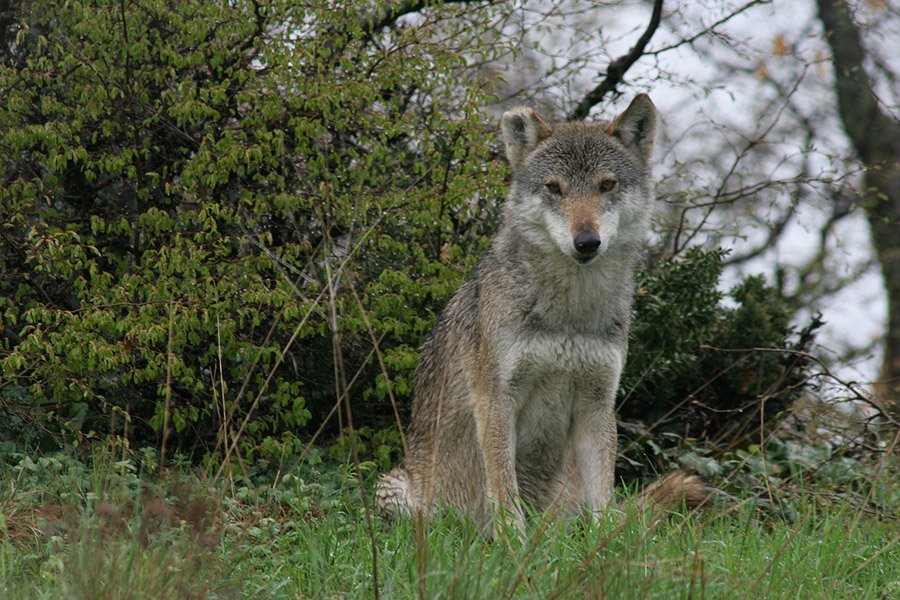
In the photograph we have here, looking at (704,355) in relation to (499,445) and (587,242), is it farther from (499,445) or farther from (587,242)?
(587,242)

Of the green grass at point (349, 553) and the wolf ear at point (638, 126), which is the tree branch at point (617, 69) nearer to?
the wolf ear at point (638, 126)

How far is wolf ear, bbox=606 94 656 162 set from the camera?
6.16 m

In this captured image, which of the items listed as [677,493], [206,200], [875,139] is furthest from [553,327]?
→ [875,139]

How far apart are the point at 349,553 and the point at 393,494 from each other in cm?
152

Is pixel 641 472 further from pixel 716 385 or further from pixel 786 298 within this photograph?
pixel 786 298

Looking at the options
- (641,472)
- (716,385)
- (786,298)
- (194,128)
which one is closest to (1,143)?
(194,128)

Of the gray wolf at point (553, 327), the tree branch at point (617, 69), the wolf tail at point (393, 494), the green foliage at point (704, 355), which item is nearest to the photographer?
the gray wolf at point (553, 327)

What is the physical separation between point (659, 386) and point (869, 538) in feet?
9.53

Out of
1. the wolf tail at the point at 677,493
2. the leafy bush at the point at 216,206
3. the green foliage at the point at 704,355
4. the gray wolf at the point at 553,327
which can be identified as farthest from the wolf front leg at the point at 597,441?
the green foliage at the point at 704,355

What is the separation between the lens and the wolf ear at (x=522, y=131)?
6.22 m

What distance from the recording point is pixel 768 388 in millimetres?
8508

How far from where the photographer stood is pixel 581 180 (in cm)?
592

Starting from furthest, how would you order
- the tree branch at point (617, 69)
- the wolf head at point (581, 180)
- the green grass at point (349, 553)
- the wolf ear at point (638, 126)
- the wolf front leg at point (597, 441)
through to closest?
the tree branch at point (617, 69) < the wolf ear at point (638, 126) < the wolf front leg at point (597, 441) < the wolf head at point (581, 180) < the green grass at point (349, 553)

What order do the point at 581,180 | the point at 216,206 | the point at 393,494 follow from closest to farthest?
1. the point at 581,180
2. the point at 393,494
3. the point at 216,206
